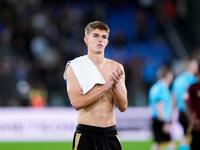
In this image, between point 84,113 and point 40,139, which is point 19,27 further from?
point 84,113

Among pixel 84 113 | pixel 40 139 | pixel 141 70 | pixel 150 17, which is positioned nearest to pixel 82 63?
pixel 84 113

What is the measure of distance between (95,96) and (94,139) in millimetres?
498

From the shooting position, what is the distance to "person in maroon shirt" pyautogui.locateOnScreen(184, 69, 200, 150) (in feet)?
21.0

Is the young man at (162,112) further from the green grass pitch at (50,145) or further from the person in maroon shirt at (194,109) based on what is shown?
the green grass pitch at (50,145)

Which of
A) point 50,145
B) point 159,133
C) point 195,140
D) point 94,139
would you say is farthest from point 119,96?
point 50,145

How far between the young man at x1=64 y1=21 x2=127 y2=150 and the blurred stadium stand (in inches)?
395

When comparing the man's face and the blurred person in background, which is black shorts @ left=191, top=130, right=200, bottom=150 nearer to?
the blurred person in background

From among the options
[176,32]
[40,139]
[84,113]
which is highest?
[176,32]

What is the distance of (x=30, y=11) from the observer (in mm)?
18141

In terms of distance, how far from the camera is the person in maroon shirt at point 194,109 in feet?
21.0

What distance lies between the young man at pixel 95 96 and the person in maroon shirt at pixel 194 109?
2.26 metres

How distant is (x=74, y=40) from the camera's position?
1755cm

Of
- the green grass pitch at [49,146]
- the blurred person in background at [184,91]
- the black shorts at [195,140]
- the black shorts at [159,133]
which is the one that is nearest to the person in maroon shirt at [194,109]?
the black shorts at [195,140]

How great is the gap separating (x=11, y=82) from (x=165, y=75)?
7.43 metres
